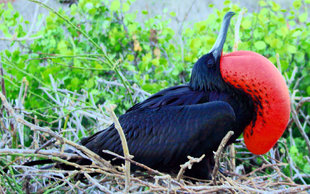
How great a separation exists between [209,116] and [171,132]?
186mm

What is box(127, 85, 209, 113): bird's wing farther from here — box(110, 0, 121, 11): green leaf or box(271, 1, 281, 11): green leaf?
box(271, 1, 281, 11): green leaf

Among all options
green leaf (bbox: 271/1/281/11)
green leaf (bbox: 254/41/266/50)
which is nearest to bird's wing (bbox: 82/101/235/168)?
green leaf (bbox: 254/41/266/50)

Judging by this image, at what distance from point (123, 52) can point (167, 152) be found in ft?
5.09

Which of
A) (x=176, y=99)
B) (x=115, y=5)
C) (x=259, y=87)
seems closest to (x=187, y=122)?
(x=176, y=99)

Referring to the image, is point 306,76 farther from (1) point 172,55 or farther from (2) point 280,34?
(1) point 172,55

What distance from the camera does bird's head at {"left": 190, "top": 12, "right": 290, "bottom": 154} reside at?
1812 mm

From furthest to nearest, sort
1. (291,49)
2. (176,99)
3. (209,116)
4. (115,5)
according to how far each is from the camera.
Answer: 1. (115,5)
2. (291,49)
3. (176,99)
4. (209,116)

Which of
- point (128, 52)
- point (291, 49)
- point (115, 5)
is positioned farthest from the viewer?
point (128, 52)

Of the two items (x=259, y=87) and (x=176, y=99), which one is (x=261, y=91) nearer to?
(x=259, y=87)

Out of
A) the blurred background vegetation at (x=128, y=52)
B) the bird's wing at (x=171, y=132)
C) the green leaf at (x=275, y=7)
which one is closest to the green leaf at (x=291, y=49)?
the blurred background vegetation at (x=128, y=52)

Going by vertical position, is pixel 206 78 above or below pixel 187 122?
above

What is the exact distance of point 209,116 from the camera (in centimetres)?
180

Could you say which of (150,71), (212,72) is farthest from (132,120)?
(150,71)

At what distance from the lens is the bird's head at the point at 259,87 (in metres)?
1.81
